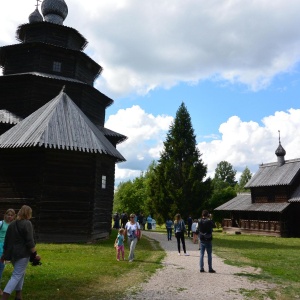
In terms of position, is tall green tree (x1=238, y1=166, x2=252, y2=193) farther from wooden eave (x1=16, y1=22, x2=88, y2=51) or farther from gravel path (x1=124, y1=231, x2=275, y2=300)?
gravel path (x1=124, y1=231, x2=275, y2=300)

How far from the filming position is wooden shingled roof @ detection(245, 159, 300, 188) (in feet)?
116

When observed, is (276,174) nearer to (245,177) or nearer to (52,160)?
(52,160)

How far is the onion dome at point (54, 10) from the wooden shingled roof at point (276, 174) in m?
25.8

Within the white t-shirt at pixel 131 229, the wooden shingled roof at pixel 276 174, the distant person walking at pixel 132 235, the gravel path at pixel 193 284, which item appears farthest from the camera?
the wooden shingled roof at pixel 276 174

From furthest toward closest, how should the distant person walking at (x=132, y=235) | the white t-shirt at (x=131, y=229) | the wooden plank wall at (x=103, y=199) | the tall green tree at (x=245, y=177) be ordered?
the tall green tree at (x=245, y=177) → the wooden plank wall at (x=103, y=199) → the white t-shirt at (x=131, y=229) → the distant person walking at (x=132, y=235)

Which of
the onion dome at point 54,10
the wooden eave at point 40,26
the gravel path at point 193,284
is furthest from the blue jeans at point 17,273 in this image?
the onion dome at point 54,10

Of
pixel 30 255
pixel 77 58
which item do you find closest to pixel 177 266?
pixel 30 255

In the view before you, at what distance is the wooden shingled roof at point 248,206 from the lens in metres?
33.9

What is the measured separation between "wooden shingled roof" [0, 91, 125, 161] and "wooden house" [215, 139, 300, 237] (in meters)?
20.6

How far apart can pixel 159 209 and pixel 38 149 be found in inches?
1031

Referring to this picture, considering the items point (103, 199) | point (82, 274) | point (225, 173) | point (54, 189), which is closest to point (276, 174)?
point (103, 199)

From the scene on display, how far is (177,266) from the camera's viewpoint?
11.5 metres

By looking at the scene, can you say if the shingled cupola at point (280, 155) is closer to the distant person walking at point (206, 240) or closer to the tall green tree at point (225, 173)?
the distant person walking at point (206, 240)

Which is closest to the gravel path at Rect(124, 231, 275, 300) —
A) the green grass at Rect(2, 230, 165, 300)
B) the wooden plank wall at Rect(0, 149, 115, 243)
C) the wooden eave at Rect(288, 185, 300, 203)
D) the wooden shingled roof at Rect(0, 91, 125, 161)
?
the green grass at Rect(2, 230, 165, 300)
